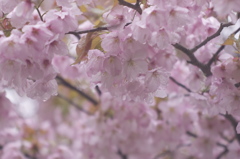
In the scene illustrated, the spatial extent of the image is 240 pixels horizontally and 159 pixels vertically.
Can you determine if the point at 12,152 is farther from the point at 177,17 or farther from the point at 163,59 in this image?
the point at 177,17

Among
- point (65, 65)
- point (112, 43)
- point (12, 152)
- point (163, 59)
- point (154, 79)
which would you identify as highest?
point (112, 43)

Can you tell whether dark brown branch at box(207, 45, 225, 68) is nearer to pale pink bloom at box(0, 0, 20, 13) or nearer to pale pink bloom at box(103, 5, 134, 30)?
pale pink bloom at box(103, 5, 134, 30)

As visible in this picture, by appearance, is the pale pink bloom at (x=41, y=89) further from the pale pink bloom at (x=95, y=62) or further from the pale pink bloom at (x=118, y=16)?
the pale pink bloom at (x=118, y=16)

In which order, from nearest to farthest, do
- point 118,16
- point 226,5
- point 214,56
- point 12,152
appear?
point 226,5 → point 118,16 → point 214,56 → point 12,152

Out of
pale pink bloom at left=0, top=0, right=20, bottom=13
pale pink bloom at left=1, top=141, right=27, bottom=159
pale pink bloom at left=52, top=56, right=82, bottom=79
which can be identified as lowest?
pale pink bloom at left=1, top=141, right=27, bottom=159

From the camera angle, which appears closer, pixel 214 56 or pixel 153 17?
pixel 153 17

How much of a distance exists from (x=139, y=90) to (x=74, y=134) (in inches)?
70.0

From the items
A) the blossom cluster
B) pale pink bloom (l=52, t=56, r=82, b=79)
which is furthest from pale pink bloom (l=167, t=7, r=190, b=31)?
pale pink bloom (l=52, t=56, r=82, b=79)

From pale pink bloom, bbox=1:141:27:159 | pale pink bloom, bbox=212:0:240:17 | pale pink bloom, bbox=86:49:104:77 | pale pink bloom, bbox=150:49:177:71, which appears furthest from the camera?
pale pink bloom, bbox=1:141:27:159

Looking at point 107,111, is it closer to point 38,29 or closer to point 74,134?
point 74,134

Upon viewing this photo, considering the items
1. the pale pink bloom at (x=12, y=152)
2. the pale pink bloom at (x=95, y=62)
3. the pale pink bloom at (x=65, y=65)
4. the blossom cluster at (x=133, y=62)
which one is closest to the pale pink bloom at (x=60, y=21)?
the blossom cluster at (x=133, y=62)

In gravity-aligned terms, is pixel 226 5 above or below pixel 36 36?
above

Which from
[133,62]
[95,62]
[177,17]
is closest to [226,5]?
[177,17]

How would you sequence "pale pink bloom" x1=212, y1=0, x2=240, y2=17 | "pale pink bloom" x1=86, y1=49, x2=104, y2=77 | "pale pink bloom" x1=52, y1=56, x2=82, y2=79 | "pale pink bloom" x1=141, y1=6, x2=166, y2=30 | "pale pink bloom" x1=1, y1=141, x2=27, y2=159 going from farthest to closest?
"pale pink bloom" x1=1, y1=141, x2=27, y2=159 → "pale pink bloom" x1=52, y1=56, x2=82, y2=79 → "pale pink bloom" x1=86, y1=49, x2=104, y2=77 → "pale pink bloom" x1=141, y1=6, x2=166, y2=30 → "pale pink bloom" x1=212, y1=0, x2=240, y2=17
